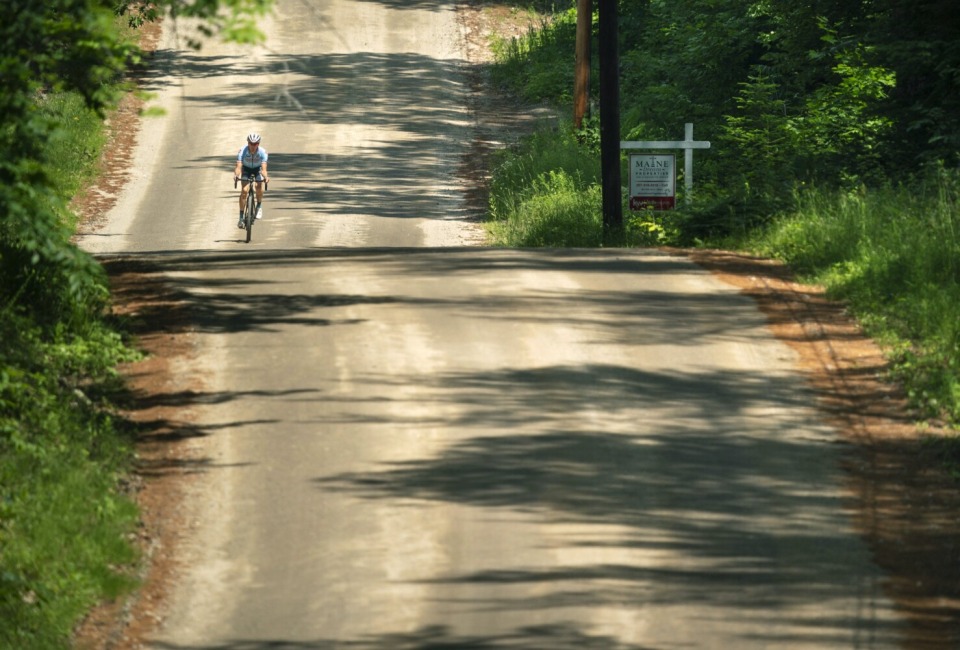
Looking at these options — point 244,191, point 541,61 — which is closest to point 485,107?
point 541,61

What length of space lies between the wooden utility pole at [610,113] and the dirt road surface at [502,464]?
4664 mm

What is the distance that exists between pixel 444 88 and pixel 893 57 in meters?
21.1

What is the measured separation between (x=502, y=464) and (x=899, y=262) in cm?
593

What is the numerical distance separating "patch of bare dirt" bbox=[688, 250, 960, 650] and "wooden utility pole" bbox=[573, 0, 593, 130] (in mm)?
17508

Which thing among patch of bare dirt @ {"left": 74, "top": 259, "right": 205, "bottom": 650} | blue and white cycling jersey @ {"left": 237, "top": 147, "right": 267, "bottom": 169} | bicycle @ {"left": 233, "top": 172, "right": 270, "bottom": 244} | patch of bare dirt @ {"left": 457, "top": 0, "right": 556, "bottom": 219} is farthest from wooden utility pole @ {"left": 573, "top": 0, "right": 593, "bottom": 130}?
patch of bare dirt @ {"left": 74, "top": 259, "right": 205, "bottom": 650}

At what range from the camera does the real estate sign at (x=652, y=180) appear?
20.5 meters

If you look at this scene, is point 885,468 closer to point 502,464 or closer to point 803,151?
point 502,464

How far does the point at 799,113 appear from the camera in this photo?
1083 inches

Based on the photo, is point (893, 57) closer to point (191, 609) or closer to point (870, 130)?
point (870, 130)

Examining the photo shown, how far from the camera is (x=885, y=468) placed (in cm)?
919

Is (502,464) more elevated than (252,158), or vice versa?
(252,158)

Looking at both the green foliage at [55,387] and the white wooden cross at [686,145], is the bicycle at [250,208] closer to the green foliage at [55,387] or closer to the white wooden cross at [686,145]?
the white wooden cross at [686,145]

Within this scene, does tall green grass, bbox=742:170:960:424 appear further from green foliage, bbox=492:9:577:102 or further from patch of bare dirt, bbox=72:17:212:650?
green foliage, bbox=492:9:577:102

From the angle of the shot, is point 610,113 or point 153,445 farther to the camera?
point 610,113
